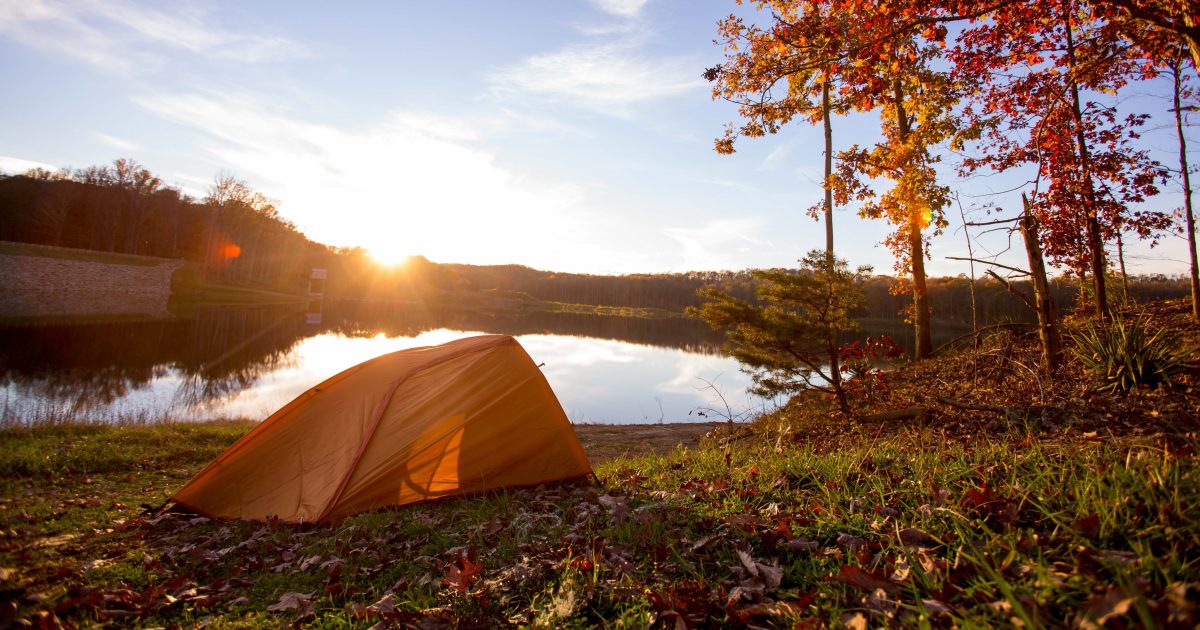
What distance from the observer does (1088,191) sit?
28.9 ft

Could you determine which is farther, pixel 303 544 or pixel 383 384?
pixel 383 384

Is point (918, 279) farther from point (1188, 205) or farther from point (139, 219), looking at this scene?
point (139, 219)

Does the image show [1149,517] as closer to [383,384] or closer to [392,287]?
[383,384]

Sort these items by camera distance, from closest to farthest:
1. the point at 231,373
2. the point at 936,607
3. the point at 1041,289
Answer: the point at 936,607 → the point at 1041,289 → the point at 231,373

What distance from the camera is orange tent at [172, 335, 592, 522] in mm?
5523

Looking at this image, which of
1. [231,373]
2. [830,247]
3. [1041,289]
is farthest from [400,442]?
[231,373]

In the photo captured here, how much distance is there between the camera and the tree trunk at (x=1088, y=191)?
8.06m

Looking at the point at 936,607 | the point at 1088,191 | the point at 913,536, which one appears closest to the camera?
the point at 936,607

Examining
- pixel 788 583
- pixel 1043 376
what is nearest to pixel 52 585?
pixel 788 583

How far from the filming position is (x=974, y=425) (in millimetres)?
6316

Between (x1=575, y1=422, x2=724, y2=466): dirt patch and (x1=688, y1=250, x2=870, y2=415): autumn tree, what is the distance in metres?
2.36

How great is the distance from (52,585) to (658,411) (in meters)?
14.8

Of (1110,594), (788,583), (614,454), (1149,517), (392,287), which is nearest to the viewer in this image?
(1110,594)

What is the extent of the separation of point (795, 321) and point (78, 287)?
51.3 metres
